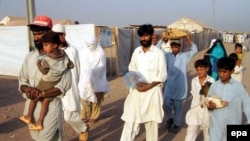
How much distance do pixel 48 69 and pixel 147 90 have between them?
1646 mm

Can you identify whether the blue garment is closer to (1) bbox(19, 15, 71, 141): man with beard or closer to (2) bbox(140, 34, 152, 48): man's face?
(2) bbox(140, 34, 152, 48): man's face

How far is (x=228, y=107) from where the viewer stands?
12.4 ft

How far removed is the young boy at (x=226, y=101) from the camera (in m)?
3.71

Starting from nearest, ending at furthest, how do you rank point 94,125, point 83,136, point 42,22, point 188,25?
point 42,22 → point 83,136 → point 94,125 → point 188,25

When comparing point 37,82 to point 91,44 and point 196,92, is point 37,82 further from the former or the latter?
point 91,44

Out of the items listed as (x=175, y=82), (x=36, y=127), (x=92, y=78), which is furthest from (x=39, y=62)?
(x=175, y=82)

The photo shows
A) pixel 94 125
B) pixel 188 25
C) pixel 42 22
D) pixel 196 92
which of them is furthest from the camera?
pixel 188 25

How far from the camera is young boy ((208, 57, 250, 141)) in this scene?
371cm

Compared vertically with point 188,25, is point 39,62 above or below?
below

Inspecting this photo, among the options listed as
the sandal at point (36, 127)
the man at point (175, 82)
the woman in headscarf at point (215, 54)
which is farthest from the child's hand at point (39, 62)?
the woman in headscarf at point (215, 54)

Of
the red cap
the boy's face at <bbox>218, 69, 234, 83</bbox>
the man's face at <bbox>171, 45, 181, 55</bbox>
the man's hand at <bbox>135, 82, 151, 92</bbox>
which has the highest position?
the red cap

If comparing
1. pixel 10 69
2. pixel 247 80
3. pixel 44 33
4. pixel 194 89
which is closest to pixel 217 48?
pixel 194 89

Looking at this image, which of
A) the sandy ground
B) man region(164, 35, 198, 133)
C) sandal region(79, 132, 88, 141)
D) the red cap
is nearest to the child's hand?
the red cap

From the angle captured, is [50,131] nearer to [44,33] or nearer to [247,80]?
[44,33]
